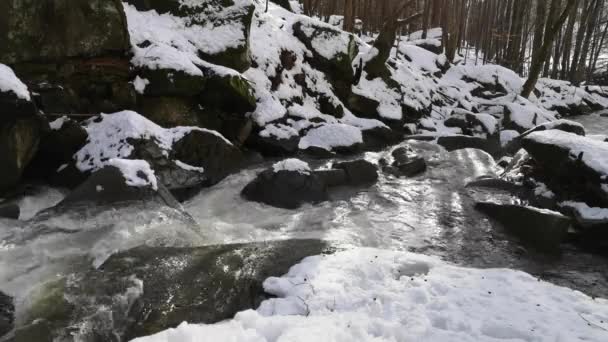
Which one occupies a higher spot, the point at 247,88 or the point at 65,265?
the point at 247,88

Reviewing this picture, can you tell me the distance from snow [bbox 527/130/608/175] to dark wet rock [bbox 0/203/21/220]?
8460 mm

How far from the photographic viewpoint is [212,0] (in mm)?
10977

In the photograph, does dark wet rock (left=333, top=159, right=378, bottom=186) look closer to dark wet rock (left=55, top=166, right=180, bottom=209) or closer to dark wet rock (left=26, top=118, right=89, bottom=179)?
dark wet rock (left=55, top=166, right=180, bottom=209)

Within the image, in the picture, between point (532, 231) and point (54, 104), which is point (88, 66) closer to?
point (54, 104)

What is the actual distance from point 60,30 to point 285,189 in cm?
514

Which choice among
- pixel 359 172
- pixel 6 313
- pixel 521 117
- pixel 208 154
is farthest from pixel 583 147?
pixel 521 117

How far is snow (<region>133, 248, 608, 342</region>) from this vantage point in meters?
3.57

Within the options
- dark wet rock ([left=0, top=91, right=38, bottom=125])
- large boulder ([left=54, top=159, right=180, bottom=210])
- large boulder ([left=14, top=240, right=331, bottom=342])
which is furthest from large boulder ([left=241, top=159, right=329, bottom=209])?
dark wet rock ([left=0, top=91, right=38, bottom=125])

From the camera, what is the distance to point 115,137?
7297mm

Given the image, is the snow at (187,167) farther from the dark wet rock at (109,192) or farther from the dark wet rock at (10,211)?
the dark wet rock at (10,211)

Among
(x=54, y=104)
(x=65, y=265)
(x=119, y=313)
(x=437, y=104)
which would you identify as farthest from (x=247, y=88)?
(x=437, y=104)

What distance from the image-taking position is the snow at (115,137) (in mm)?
7062

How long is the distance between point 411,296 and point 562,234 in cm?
338

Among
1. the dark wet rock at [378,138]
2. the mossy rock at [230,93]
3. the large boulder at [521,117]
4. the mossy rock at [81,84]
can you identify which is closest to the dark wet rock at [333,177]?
the mossy rock at [230,93]
